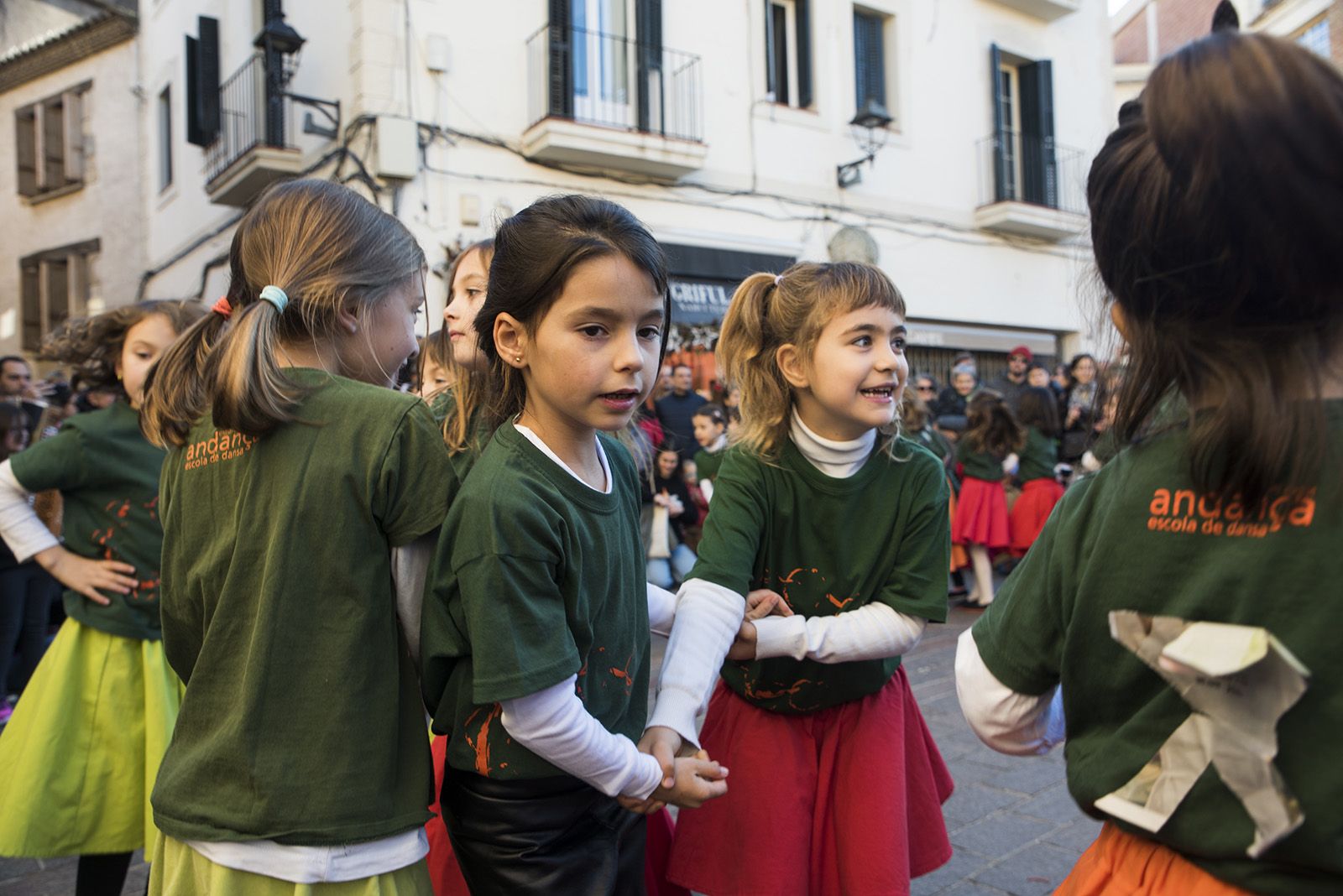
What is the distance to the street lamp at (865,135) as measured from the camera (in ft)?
37.4

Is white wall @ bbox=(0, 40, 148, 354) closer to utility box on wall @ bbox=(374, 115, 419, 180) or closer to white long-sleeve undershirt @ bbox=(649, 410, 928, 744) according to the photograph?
utility box on wall @ bbox=(374, 115, 419, 180)

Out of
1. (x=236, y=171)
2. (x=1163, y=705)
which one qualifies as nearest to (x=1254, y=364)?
(x=1163, y=705)

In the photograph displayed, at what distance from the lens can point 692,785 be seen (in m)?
1.58

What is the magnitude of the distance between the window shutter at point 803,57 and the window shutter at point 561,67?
3.29 metres

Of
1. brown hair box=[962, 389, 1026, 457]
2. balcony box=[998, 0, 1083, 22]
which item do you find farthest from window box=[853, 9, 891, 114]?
brown hair box=[962, 389, 1026, 457]

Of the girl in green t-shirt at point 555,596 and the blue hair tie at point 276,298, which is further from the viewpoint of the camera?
the blue hair tie at point 276,298

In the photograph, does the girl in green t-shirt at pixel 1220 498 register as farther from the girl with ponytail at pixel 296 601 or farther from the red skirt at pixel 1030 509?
the red skirt at pixel 1030 509

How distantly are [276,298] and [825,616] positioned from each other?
119 cm

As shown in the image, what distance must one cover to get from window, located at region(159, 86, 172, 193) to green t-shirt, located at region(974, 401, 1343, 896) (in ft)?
Answer: 50.7

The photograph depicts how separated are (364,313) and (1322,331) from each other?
51.5 inches

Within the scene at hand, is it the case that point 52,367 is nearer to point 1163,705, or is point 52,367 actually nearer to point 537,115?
point 537,115

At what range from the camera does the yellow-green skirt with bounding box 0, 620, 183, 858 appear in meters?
2.42

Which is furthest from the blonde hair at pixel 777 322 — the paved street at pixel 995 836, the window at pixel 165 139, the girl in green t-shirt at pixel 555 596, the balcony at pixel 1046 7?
the window at pixel 165 139

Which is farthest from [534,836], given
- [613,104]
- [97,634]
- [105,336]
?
[613,104]
